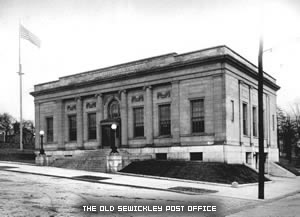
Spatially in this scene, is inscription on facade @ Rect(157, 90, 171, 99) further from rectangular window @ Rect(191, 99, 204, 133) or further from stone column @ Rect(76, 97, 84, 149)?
stone column @ Rect(76, 97, 84, 149)

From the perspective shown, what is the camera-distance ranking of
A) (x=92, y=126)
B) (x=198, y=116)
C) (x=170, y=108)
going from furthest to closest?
(x=92, y=126), (x=170, y=108), (x=198, y=116)

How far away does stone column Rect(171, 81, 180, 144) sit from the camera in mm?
33594

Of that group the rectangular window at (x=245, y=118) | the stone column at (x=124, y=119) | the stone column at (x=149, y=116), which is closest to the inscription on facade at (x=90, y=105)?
the stone column at (x=124, y=119)

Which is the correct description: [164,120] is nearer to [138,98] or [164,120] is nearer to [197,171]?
[138,98]

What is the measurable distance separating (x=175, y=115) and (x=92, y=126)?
1132cm

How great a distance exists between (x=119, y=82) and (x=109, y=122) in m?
4.21

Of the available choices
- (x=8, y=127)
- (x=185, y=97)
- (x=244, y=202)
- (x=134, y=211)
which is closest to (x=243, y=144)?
(x=185, y=97)

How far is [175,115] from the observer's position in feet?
111

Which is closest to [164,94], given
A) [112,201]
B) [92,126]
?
[92,126]

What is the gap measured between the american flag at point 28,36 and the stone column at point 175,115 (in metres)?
20.9

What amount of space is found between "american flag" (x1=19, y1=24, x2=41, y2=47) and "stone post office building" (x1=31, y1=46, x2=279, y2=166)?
238 inches

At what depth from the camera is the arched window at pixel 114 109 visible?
38.6 metres

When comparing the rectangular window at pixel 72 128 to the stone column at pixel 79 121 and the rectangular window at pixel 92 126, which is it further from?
the rectangular window at pixel 92 126
